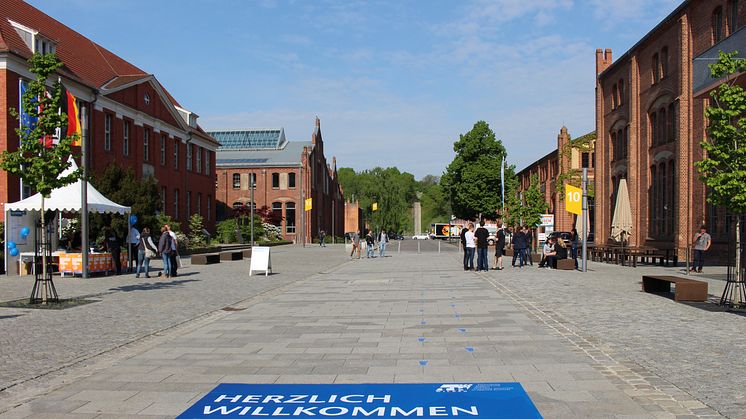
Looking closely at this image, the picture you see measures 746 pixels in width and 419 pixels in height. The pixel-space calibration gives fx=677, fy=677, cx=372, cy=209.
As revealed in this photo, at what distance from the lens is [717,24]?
28.9 metres

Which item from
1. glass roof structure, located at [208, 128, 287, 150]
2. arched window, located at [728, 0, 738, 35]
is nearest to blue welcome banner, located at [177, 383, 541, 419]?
arched window, located at [728, 0, 738, 35]

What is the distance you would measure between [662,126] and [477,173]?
35640 millimetres

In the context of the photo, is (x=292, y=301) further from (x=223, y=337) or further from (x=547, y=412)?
(x=547, y=412)

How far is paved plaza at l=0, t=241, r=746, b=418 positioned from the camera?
242 inches

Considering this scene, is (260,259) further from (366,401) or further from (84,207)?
(366,401)

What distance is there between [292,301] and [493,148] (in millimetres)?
59084

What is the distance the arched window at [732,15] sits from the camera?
89.8 ft

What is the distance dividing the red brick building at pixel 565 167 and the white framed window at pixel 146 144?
107 ft

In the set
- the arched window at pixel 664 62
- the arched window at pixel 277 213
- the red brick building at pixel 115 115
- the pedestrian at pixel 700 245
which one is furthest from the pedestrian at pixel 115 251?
the arched window at pixel 277 213

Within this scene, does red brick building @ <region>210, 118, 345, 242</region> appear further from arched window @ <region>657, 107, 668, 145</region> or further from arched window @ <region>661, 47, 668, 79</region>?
arched window @ <region>661, 47, 668, 79</region>

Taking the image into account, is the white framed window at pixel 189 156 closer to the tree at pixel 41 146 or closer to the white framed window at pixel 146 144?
the white framed window at pixel 146 144

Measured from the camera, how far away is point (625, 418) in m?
5.39

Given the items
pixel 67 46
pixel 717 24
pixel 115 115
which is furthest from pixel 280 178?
pixel 717 24

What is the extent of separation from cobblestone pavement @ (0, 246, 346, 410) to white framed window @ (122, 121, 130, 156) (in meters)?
21.8
